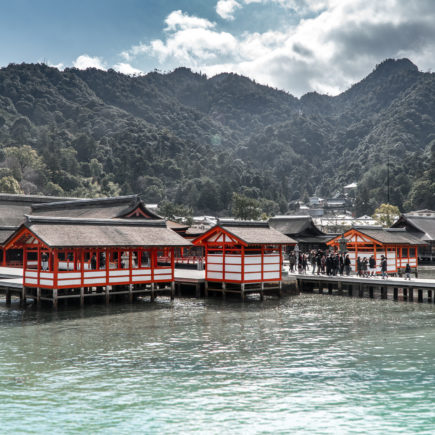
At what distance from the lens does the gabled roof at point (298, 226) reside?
68.2 meters

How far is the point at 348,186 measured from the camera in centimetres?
19325

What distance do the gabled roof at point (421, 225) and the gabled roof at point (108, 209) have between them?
113ft

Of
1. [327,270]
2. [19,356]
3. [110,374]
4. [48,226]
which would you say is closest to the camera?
[110,374]

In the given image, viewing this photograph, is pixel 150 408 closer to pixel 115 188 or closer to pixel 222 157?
pixel 115 188

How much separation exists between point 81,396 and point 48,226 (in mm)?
17161

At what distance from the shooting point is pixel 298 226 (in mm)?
69000

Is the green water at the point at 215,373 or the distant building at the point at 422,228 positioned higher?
the distant building at the point at 422,228

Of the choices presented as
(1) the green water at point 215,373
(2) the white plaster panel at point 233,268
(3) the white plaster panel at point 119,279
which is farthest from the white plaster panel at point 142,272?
(2) the white plaster panel at point 233,268

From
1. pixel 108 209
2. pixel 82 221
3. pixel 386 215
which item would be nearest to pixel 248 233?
pixel 82 221

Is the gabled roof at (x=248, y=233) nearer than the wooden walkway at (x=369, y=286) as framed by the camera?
Yes

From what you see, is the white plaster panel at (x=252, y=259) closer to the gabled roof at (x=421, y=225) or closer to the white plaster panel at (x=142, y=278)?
the white plaster panel at (x=142, y=278)

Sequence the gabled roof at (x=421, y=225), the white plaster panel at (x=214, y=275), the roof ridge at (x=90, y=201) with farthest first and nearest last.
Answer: the gabled roof at (x=421, y=225) < the roof ridge at (x=90, y=201) < the white plaster panel at (x=214, y=275)

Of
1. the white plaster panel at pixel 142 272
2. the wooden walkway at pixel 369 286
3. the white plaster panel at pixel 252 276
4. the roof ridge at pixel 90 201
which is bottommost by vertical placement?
the wooden walkway at pixel 369 286

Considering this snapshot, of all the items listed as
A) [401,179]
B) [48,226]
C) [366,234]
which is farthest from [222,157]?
[48,226]
